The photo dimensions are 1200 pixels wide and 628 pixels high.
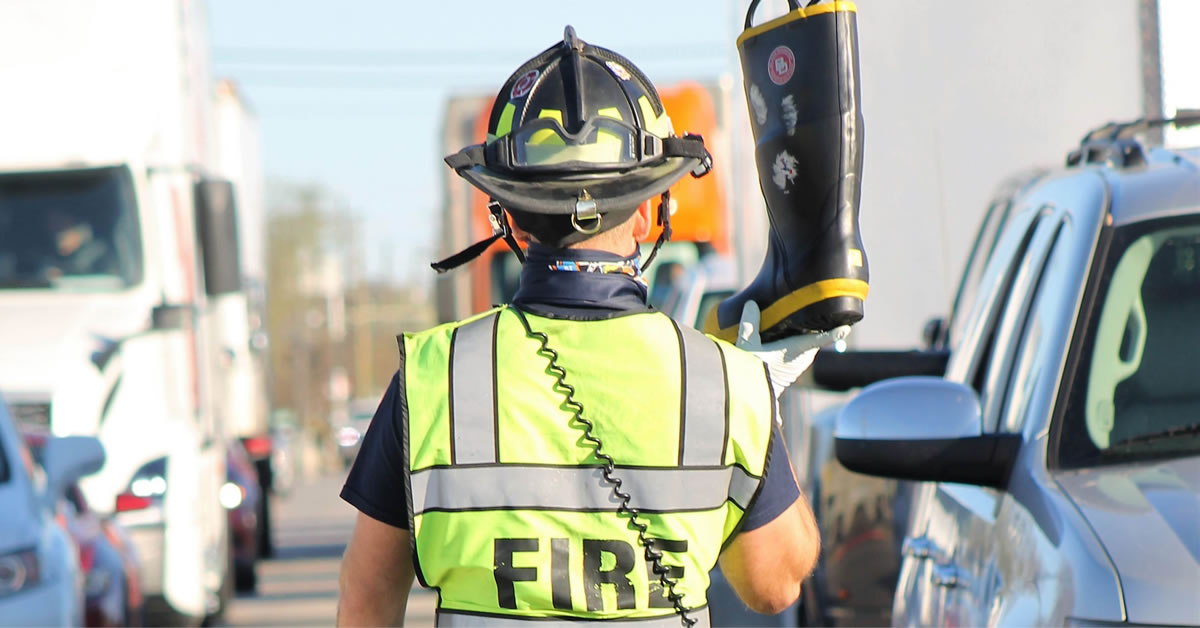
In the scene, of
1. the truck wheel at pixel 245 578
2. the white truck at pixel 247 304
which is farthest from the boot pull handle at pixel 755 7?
the white truck at pixel 247 304

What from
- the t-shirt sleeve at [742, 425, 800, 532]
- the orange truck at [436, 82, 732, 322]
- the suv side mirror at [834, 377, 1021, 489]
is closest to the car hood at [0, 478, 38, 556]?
the suv side mirror at [834, 377, 1021, 489]

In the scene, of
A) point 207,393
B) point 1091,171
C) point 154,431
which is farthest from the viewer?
point 207,393

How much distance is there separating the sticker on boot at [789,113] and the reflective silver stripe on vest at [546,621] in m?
0.83

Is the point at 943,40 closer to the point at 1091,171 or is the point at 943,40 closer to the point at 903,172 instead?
the point at 903,172

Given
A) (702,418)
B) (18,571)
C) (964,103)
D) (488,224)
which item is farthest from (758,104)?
(488,224)

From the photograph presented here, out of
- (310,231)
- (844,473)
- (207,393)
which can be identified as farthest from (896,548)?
(310,231)

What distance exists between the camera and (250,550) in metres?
16.2

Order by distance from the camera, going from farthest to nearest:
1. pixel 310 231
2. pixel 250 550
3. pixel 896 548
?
pixel 310 231, pixel 250 550, pixel 896 548

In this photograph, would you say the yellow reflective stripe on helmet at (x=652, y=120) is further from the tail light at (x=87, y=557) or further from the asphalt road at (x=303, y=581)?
the tail light at (x=87, y=557)

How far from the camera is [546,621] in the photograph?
2.71 meters

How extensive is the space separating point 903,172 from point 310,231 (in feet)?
315

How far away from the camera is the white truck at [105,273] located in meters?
10.6

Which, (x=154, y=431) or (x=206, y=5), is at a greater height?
(x=206, y=5)

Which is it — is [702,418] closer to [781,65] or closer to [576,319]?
[576,319]
